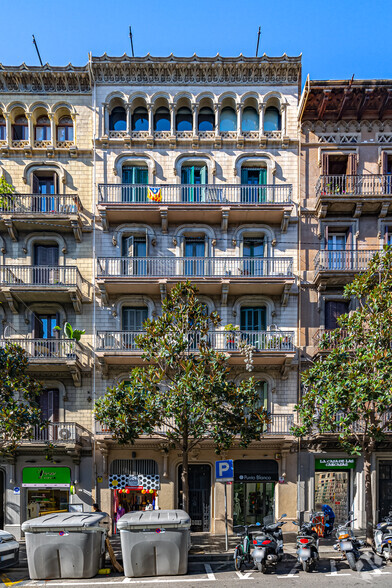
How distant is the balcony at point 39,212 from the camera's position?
69.7 feet

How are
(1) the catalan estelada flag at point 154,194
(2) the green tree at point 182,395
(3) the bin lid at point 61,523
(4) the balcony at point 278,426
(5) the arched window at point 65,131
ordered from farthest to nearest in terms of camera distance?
(5) the arched window at point 65,131
(1) the catalan estelada flag at point 154,194
(4) the balcony at point 278,426
(2) the green tree at point 182,395
(3) the bin lid at point 61,523

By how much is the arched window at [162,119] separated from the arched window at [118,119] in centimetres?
143

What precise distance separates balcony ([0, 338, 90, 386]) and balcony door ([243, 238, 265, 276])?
804 cm

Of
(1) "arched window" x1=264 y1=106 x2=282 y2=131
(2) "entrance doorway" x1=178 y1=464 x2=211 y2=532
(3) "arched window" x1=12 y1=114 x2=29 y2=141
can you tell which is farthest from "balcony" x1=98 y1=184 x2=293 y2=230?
(2) "entrance doorway" x1=178 y1=464 x2=211 y2=532

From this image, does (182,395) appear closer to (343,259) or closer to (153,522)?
(153,522)

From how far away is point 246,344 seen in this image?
20.4m

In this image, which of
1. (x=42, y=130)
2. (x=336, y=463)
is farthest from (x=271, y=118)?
(x=336, y=463)

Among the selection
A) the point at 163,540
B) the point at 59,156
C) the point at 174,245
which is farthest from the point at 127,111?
the point at 163,540

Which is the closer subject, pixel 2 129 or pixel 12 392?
pixel 12 392

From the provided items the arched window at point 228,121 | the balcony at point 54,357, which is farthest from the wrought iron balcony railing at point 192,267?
the arched window at point 228,121

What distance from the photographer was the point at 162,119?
894 inches

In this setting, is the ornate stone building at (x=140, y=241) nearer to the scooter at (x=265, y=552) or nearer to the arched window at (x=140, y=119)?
the arched window at (x=140, y=119)

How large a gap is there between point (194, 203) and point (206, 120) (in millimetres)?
4448

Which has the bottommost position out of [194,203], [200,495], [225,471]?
[200,495]
